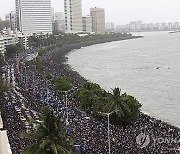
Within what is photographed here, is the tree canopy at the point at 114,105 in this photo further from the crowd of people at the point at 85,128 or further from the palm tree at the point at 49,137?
the palm tree at the point at 49,137

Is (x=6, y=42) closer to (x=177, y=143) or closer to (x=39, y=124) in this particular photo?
(x=177, y=143)

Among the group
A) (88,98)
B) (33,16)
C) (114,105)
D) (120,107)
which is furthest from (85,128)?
(33,16)

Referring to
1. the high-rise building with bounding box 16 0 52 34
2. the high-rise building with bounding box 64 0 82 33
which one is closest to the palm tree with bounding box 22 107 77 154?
the high-rise building with bounding box 16 0 52 34

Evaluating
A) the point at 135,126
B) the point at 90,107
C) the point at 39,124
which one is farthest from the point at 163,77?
the point at 39,124

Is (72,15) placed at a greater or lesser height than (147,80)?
greater

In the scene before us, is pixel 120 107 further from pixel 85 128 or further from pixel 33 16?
pixel 33 16
